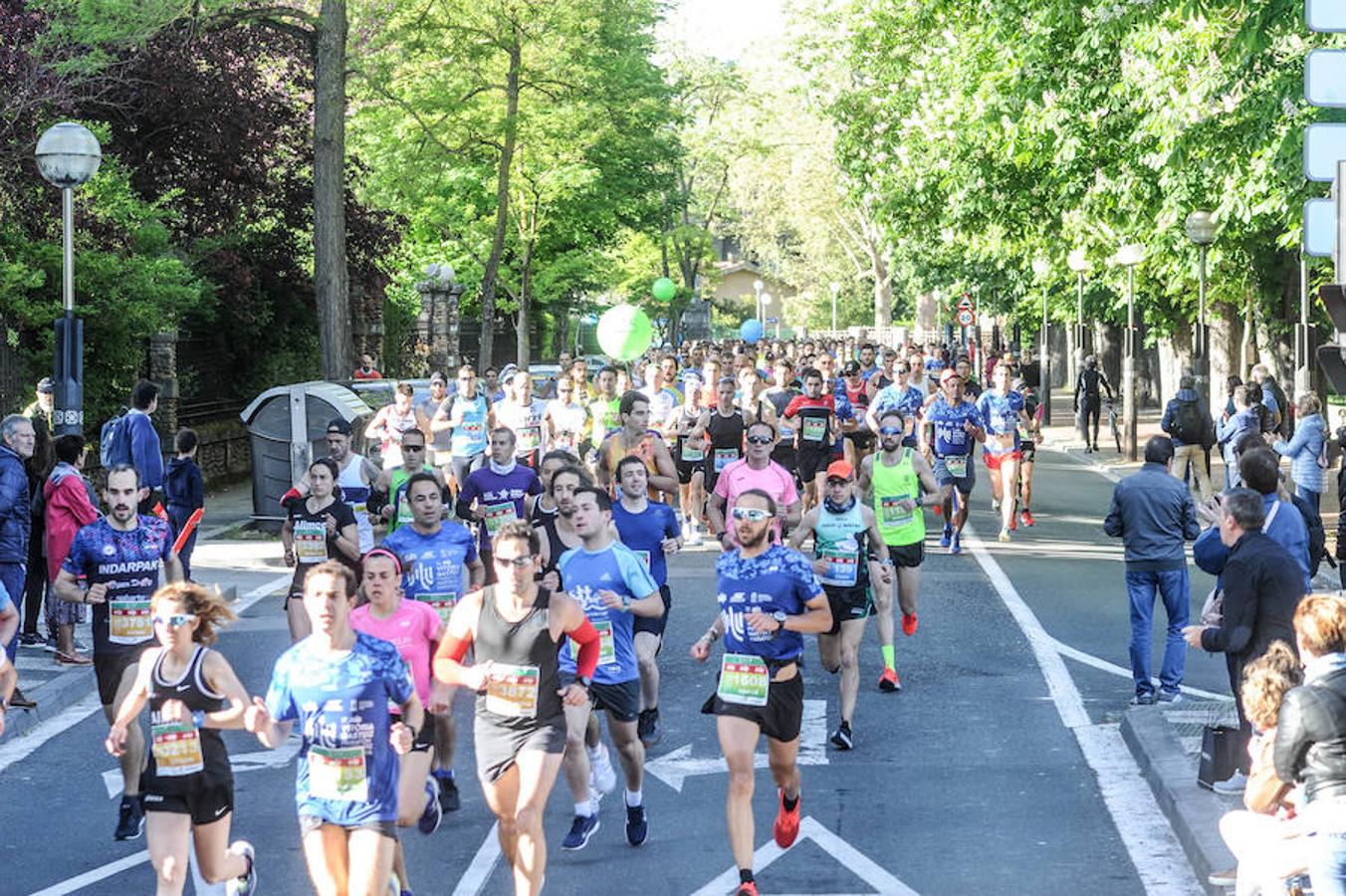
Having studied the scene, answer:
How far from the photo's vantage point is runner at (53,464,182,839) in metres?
10.4

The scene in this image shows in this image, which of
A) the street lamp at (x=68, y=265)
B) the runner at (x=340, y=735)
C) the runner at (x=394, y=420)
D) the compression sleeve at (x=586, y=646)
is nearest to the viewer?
the runner at (x=340, y=735)

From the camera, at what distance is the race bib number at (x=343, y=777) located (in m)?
7.52

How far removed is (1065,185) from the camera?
28.2 meters

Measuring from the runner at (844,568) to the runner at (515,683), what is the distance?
3.75 metres

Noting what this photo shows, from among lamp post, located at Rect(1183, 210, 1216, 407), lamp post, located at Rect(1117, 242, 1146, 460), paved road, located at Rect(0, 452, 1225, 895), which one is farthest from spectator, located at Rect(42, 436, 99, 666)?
lamp post, located at Rect(1117, 242, 1146, 460)

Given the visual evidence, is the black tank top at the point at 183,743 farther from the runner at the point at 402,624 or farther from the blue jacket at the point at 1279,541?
the blue jacket at the point at 1279,541

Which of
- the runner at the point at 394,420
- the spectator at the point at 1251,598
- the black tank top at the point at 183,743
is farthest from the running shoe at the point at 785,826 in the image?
the runner at the point at 394,420

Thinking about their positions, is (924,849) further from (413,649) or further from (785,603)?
(413,649)

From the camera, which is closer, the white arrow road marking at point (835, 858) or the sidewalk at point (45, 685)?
the white arrow road marking at point (835, 858)

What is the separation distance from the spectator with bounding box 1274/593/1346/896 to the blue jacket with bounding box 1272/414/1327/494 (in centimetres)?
1174

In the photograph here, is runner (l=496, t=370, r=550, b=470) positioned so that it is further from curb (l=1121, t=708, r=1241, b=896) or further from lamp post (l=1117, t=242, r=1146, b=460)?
→ lamp post (l=1117, t=242, r=1146, b=460)

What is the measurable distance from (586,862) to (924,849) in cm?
164

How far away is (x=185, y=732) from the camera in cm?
810

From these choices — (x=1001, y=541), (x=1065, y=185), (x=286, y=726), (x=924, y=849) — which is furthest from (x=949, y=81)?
(x=286, y=726)
